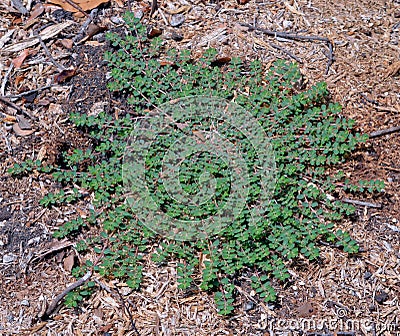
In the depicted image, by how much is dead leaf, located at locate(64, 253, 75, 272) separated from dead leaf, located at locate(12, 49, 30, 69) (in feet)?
4.58

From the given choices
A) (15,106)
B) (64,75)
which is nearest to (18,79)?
(15,106)

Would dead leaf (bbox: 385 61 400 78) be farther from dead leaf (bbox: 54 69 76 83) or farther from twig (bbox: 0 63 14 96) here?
twig (bbox: 0 63 14 96)

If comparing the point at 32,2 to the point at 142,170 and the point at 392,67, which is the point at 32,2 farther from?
the point at 392,67

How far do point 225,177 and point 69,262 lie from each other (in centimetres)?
102

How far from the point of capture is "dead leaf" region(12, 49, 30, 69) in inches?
152

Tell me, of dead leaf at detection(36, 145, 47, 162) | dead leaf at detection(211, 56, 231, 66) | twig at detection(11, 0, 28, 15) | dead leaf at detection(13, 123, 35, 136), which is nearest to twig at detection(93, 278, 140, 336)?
dead leaf at detection(36, 145, 47, 162)

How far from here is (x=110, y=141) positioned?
11.5 ft

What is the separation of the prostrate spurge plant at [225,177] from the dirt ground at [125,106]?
4.8 inches

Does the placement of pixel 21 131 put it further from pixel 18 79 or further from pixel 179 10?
pixel 179 10

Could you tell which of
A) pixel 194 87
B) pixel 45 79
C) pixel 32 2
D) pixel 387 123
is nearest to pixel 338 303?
pixel 387 123

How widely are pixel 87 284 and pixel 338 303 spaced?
1386 mm

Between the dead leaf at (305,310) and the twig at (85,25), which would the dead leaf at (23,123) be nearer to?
the twig at (85,25)

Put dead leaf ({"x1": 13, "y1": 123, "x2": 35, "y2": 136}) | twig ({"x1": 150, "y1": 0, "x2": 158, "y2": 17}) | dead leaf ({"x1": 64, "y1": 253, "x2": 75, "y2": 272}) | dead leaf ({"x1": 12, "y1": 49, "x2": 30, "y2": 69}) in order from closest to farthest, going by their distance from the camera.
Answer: dead leaf ({"x1": 64, "y1": 253, "x2": 75, "y2": 272}), dead leaf ({"x1": 13, "y1": 123, "x2": 35, "y2": 136}), dead leaf ({"x1": 12, "y1": 49, "x2": 30, "y2": 69}), twig ({"x1": 150, "y1": 0, "x2": 158, "y2": 17})

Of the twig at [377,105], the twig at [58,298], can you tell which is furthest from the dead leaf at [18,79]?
the twig at [377,105]
